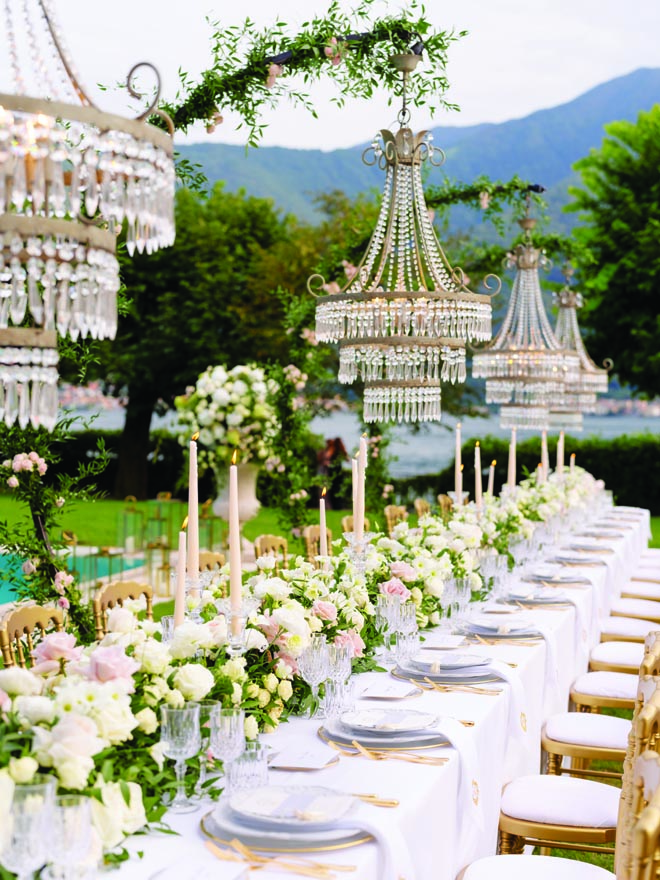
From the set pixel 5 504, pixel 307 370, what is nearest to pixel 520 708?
pixel 307 370

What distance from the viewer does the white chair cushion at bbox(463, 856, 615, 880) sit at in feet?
9.55

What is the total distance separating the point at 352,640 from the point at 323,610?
0.13 meters

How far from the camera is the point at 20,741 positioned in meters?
2.00

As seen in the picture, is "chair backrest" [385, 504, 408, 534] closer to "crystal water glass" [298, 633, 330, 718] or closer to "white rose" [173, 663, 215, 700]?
"crystal water glass" [298, 633, 330, 718]

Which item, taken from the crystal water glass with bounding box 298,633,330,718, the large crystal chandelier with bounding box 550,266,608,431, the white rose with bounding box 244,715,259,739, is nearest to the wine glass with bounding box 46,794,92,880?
the white rose with bounding box 244,715,259,739

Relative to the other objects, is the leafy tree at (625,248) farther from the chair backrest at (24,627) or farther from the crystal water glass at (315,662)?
the crystal water glass at (315,662)

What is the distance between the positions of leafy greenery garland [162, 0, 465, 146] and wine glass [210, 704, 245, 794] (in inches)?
134

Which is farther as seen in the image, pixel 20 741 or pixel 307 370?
pixel 307 370

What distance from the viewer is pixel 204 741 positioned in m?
2.43

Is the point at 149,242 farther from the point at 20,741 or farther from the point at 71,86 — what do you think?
the point at 20,741

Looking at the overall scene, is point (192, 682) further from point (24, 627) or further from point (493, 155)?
point (493, 155)

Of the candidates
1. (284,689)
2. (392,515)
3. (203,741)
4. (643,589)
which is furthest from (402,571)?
(392,515)

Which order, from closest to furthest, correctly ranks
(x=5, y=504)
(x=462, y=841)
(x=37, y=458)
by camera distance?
(x=462, y=841)
(x=37, y=458)
(x=5, y=504)

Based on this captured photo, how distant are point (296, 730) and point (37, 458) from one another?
2.60 m
